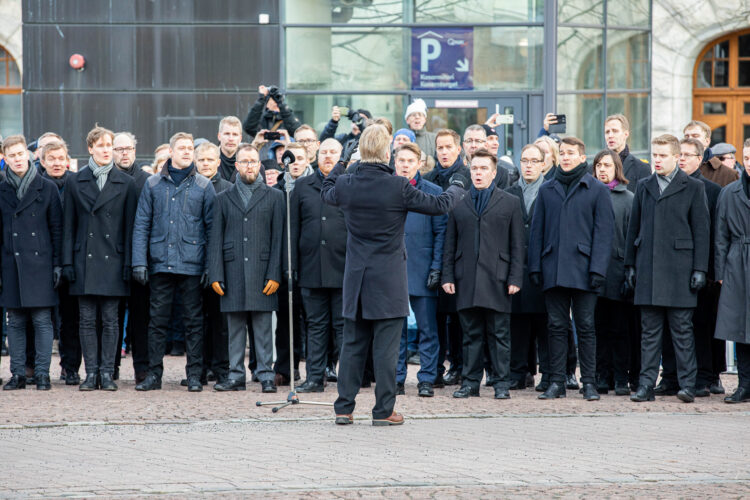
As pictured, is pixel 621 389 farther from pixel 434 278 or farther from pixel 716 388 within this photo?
pixel 434 278

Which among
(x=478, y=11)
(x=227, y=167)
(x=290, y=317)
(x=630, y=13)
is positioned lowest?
(x=290, y=317)

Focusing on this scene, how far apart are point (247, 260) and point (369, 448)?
3116 mm

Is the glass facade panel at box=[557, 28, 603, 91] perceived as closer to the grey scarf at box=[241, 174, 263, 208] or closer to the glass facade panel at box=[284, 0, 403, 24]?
the glass facade panel at box=[284, 0, 403, 24]

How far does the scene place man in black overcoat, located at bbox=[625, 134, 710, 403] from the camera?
1020 cm

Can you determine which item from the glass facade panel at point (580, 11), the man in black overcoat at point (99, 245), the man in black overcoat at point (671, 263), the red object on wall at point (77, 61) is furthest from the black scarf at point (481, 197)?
the red object on wall at point (77, 61)

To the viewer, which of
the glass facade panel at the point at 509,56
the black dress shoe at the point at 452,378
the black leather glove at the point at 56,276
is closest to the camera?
the black leather glove at the point at 56,276

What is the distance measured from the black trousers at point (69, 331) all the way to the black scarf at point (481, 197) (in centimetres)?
377

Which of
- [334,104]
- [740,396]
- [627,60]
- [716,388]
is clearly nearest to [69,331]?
[716,388]

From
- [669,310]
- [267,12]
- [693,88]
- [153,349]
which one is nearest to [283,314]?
[153,349]

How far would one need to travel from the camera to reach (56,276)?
11.0 m

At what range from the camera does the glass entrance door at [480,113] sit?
19391 millimetres

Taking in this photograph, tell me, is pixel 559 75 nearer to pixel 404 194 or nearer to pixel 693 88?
pixel 693 88

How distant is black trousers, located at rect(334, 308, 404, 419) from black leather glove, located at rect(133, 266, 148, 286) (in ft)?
7.76

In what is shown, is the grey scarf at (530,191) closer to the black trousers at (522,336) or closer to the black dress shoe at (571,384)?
the black trousers at (522,336)
